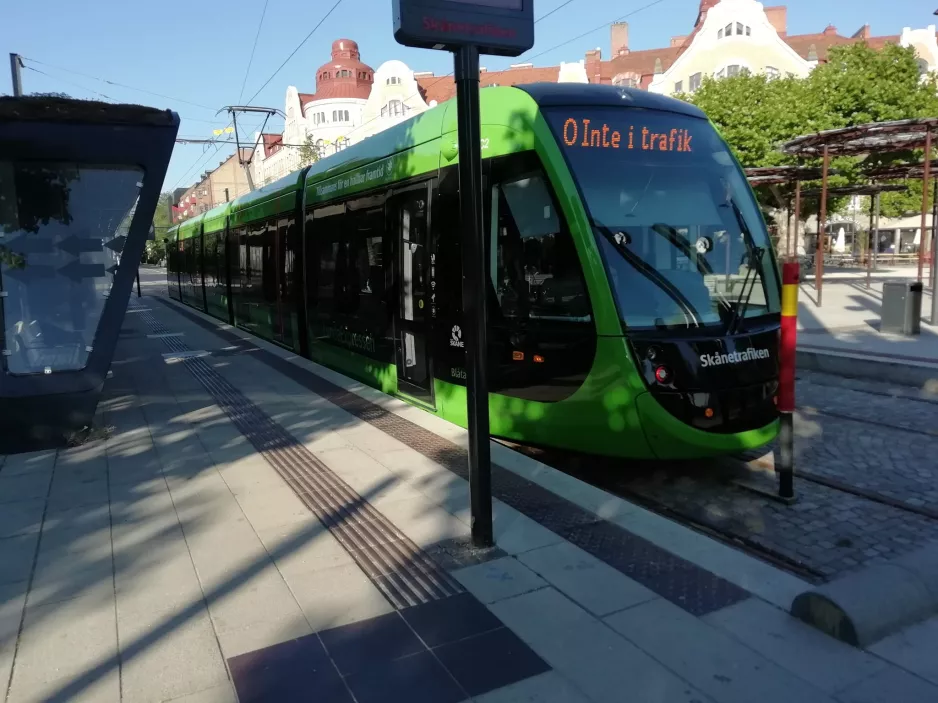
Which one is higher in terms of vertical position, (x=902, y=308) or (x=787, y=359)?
(x=787, y=359)

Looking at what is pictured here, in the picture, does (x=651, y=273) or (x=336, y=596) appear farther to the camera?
(x=651, y=273)

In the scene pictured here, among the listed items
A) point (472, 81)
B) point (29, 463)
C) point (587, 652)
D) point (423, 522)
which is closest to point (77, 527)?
point (29, 463)

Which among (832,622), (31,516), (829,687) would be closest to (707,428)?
(832,622)

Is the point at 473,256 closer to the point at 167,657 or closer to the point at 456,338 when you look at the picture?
the point at 167,657

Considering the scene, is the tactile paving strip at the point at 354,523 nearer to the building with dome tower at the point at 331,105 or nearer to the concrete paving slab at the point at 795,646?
the concrete paving slab at the point at 795,646

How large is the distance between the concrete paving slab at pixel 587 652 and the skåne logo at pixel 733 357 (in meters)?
2.15

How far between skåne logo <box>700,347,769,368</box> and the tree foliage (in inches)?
949

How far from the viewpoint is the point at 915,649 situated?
3029 mm

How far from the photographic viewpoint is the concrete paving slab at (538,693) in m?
2.69

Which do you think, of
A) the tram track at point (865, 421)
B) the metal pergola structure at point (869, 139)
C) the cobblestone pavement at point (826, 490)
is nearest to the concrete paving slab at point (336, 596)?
the cobblestone pavement at point (826, 490)

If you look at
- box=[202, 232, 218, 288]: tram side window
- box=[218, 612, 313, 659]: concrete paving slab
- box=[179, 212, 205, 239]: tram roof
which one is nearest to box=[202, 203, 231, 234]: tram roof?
box=[202, 232, 218, 288]: tram side window

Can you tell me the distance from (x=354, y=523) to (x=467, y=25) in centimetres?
299

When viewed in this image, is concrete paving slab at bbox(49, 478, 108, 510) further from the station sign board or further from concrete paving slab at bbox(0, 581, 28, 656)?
the station sign board

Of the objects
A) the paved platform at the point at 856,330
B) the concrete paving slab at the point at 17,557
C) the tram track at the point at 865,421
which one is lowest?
the tram track at the point at 865,421
